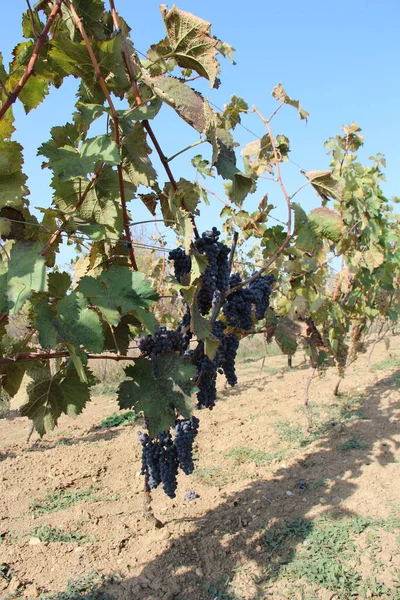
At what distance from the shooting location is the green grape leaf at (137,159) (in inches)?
76.8

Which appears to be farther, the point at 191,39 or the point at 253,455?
the point at 253,455

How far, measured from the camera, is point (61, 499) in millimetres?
4469

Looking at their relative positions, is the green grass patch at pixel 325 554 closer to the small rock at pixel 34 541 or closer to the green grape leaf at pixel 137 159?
the small rock at pixel 34 541

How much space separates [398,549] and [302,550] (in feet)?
1.97

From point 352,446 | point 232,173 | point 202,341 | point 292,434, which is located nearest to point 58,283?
point 232,173

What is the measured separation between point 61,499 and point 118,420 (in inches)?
114

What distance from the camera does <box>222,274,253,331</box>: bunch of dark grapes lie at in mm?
2799

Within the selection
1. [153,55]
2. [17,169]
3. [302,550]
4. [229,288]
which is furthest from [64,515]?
[153,55]

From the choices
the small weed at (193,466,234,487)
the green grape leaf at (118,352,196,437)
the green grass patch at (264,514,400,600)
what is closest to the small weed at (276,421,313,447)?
the small weed at (193,466,234,487)

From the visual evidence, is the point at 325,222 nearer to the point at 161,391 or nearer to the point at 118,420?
the point at 161,391

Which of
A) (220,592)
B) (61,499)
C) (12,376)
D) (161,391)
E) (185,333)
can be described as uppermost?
(185,333)

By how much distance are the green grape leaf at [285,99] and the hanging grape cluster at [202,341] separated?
3.58 feet

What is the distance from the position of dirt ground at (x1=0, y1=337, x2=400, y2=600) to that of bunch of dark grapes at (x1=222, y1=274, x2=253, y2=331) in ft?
5.00

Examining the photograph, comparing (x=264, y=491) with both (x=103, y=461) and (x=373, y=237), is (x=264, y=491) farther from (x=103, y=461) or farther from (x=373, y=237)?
(x=373, y=237)
